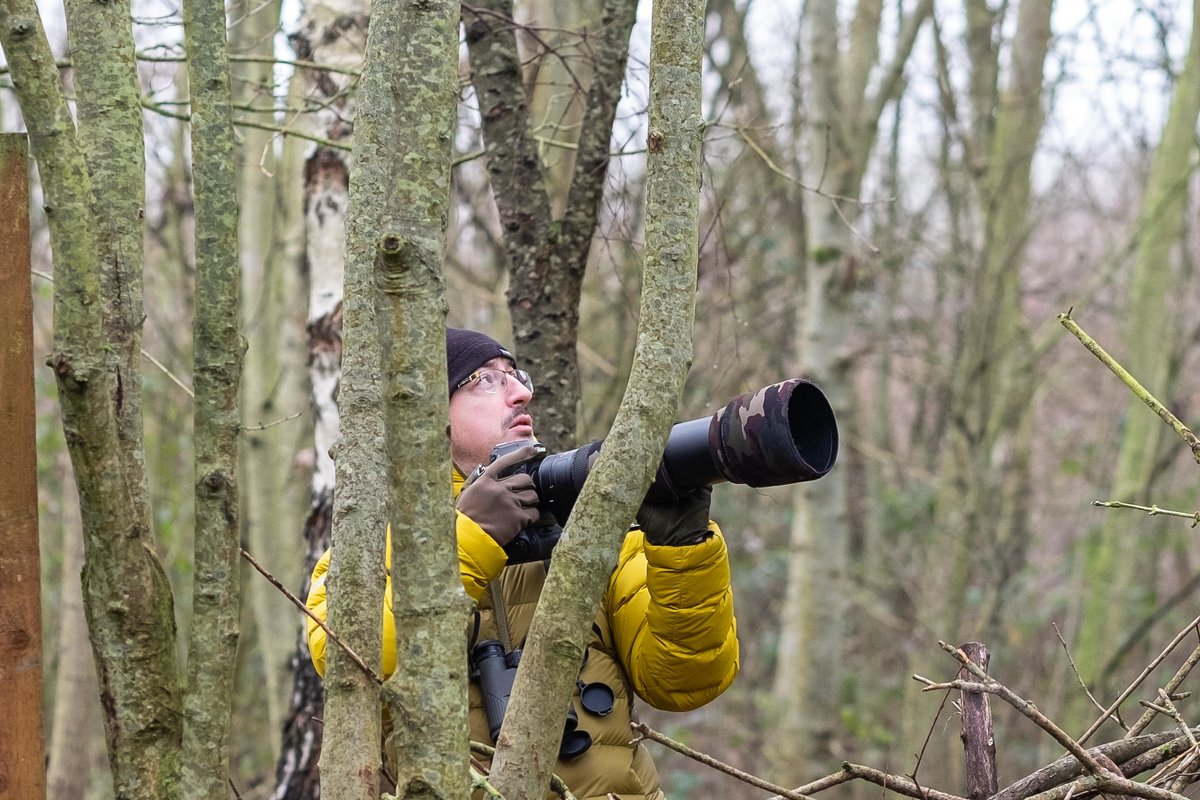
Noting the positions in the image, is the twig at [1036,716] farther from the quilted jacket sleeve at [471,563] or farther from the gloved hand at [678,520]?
the quilted jacket sleeve at [471,563]

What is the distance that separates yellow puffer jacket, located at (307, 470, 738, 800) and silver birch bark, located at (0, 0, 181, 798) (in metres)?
0.31

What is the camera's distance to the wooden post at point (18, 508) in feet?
6.07

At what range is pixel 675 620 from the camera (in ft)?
7.47

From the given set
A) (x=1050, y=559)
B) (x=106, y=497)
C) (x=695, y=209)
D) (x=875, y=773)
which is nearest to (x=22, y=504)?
(x=106, y=497)

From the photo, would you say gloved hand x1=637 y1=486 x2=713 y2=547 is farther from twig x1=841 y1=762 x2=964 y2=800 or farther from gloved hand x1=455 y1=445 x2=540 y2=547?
twig x1=841 y1=762 x2=964 y2=800

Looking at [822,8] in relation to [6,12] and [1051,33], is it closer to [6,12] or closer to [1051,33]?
[1051,33]

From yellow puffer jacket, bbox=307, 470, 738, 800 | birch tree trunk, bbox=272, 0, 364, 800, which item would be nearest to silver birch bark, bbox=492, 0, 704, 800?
yellow puffer jacket, bbox=307, 470, 738, 800

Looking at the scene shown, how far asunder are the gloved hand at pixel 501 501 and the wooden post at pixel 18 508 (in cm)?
65

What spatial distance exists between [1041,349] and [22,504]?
7603 millimetres

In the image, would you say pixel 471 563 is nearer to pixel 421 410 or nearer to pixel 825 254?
pixel 421 410

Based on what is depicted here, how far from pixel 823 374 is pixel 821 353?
11cm

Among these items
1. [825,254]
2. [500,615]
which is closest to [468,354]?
[500,615]

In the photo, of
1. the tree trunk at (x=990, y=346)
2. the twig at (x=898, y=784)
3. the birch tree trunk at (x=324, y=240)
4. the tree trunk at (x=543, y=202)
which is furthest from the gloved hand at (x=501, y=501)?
the tree trunk at (x=990, y=346)

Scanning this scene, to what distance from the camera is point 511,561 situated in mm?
2127
